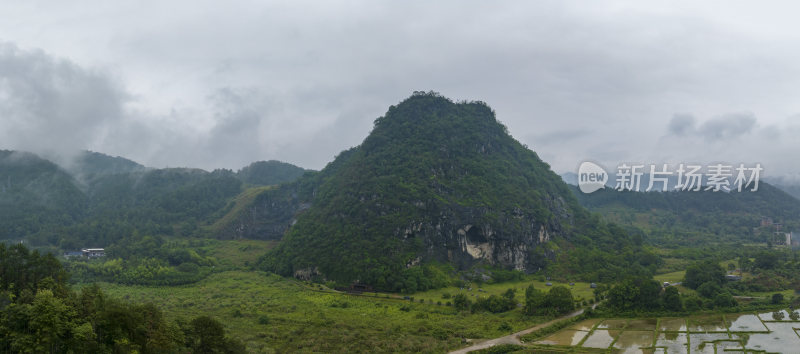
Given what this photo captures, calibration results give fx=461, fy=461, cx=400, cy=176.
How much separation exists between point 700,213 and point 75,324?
7280 inches

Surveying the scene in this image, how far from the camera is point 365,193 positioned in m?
92.6

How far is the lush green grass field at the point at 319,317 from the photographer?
44.6 metres

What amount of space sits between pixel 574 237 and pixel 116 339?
84930 millimetres

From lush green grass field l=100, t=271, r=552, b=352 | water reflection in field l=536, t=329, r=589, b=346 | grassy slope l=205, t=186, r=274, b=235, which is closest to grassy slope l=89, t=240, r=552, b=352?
lush green grass field l=100, t=271, r=552, b=352

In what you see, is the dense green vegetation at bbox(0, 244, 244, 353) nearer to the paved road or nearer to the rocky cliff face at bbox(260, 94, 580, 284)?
the paved road

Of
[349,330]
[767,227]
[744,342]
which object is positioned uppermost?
[767,227]

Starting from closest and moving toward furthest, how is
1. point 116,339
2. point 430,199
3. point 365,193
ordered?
point 116,339 < point 430,199 < point 365,193

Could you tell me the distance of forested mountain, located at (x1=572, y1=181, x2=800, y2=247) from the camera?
13462cm

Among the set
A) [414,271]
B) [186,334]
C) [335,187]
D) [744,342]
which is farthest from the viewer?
[335,187]

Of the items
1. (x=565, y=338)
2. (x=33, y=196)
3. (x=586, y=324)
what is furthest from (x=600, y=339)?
(x=33, y=196)

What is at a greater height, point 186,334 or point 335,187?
point 335,187

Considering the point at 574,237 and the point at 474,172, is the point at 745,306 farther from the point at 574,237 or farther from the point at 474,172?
the point at 474,172

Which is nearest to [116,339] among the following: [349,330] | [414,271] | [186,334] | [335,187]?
[186,334]

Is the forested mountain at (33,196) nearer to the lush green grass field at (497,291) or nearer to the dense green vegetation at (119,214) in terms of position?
the dense green vegetation at (119,214)
